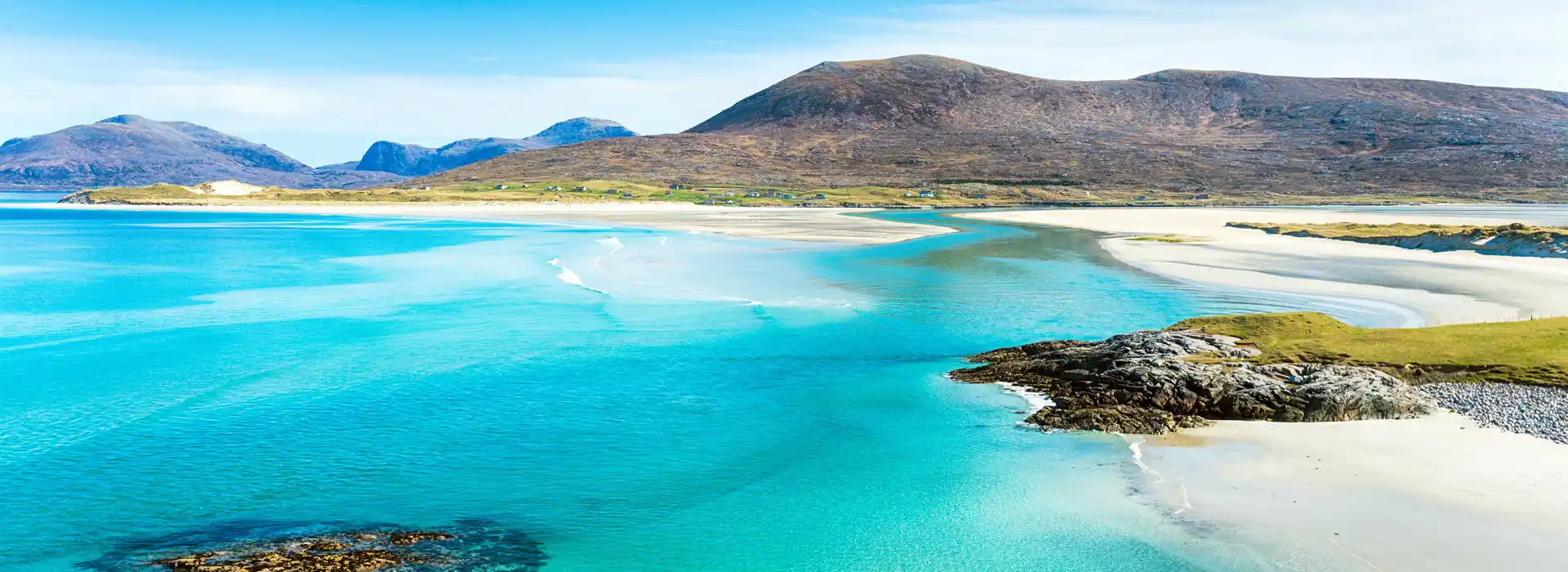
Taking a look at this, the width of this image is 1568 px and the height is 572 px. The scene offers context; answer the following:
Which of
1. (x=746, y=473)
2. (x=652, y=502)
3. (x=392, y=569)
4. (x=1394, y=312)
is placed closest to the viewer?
(x=392, y=569)

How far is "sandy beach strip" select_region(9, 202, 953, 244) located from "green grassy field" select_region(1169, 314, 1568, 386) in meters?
57.3

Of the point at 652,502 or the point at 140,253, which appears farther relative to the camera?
the point at 140,253

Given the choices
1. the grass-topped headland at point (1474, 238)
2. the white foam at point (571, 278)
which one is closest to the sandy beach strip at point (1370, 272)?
the grass-topped headland at point (1474, 238)

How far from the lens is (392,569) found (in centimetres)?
1402

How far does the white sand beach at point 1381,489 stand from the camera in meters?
14.2

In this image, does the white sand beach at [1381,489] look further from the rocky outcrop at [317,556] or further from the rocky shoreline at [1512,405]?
the rocky outcrop at [317,556]

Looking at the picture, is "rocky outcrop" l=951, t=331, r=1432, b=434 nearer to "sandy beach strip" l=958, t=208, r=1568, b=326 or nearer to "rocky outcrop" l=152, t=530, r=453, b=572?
"rocky outcrop" l=152, t=530, r=453, b=572

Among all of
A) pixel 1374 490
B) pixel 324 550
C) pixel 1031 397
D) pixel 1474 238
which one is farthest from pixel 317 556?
pixel 1474 238

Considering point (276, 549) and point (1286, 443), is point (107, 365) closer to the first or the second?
point (276, 549)

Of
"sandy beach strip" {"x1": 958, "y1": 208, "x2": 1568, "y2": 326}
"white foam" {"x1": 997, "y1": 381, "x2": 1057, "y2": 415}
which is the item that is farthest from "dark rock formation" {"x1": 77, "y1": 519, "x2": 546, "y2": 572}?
"sandy beach strip" {"x1": 958, "y1": 208, "x2": 1568, "y2": 326}

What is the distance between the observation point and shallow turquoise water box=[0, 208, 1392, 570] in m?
15.9

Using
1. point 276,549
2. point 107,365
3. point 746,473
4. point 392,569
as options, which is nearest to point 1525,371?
point 746,473

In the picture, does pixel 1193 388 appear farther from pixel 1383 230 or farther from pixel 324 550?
pixel 1383 230

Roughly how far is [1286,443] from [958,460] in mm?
6937
